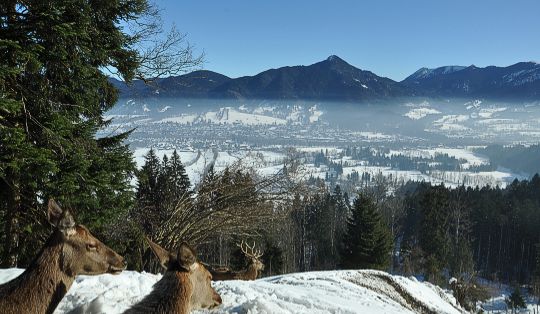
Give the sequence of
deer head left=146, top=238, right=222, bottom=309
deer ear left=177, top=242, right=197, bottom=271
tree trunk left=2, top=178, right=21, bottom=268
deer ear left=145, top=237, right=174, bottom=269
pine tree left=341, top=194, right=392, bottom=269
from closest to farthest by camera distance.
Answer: deer ear left=177, top=242, right=197, bottom=271 → deer head left=146, top=238, right=222, bottom=309 → deer ear left=145, top=237, right=174, bottom=269 → tree trunk left=2, top=178, right=21, bottom=268 → pine tree left=341, top=194, right=392, bottom=269

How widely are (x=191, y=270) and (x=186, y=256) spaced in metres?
0.40

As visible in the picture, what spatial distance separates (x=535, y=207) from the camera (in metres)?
63.3

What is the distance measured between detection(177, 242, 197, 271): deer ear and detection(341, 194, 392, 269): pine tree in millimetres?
34705

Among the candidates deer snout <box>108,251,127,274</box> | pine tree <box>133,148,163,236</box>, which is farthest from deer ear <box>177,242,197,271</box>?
pine tree <box>133,148,163,236</box>

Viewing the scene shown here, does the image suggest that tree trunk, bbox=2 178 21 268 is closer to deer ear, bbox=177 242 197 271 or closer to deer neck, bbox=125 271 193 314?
deer neck, bbox=125 271 193 314

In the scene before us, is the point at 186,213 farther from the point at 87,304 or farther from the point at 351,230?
the point at 351,230

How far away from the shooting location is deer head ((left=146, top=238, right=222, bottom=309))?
418cm

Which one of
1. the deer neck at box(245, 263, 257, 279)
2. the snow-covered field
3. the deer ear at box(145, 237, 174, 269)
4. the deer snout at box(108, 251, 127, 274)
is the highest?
the deer ear at box(145, 237, 174, 269)

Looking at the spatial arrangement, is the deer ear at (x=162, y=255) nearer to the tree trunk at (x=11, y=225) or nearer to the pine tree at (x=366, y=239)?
the tree trunk at (x=11, y=225)

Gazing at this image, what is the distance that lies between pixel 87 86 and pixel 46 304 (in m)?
7.27

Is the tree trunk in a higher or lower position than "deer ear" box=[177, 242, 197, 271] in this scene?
lower

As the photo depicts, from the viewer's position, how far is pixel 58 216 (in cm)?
424

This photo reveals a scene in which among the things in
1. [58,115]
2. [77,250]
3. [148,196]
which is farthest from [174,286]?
[148,196]

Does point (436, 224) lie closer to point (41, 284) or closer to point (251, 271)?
point (251, 271)
